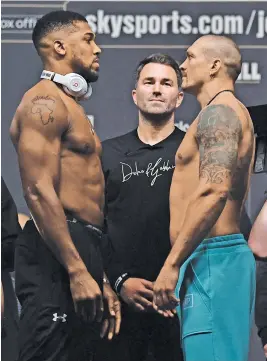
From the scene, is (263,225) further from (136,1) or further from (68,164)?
(136,1)

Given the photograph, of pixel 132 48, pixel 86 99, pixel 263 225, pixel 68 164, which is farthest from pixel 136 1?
pixel 263 225

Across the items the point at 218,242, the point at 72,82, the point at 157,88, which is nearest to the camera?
the point at 218,242

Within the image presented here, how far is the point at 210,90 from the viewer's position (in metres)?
3.10

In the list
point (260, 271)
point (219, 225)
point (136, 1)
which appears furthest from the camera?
point (136, 1)

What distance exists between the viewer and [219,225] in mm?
2891

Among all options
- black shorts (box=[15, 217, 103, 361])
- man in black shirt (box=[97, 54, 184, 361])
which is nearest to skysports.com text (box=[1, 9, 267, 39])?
man in black shirt (box=[97, 54, 184, 361])

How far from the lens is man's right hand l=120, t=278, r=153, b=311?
3.07 metres

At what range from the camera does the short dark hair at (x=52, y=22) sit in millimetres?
3193

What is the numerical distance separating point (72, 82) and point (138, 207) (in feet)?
1.58

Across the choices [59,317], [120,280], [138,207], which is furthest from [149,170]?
[59,317]

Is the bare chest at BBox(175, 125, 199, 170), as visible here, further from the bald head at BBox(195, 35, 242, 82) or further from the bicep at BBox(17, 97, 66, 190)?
the bicep at BBox(17, 97, 66, 190)

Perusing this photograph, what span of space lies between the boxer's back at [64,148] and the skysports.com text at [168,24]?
329 millimetres

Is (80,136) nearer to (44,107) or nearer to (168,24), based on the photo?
(44,107)

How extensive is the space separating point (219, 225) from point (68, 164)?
0.53m
